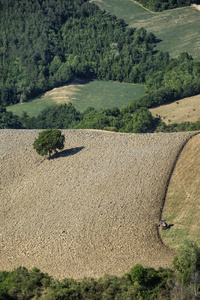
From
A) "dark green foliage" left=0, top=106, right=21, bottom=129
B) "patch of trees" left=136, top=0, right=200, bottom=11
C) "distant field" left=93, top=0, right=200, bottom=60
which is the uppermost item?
"patch of trees" left=136, top=0, right=200, bottom=11

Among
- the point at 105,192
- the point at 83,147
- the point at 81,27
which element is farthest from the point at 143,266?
the point at 81,27

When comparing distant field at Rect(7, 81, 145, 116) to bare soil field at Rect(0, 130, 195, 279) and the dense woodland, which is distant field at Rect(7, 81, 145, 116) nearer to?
the dense woodland

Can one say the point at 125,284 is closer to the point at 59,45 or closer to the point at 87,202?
the point at 87,202

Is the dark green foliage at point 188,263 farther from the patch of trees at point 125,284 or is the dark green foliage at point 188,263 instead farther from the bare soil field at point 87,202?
the bare soil field at point 87,202

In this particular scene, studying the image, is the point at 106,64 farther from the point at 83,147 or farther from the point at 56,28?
the point at 83,147

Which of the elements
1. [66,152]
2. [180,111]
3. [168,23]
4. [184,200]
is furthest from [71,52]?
[184,200]

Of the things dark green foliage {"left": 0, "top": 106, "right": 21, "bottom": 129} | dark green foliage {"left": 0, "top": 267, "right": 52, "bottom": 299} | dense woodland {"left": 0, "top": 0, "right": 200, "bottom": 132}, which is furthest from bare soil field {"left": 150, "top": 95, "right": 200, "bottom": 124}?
dark green foliage {"left": 0, "top": 267, "right": 52, "bottom": 299}
